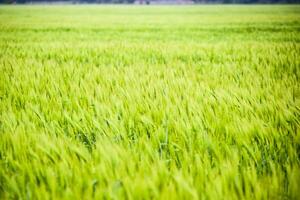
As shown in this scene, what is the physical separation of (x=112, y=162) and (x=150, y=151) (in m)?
0.17

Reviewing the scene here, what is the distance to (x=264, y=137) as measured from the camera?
1.42 meters

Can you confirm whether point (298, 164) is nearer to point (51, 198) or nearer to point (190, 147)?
point (190, 147)

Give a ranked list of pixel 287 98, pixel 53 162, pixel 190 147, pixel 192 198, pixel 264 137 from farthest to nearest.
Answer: pixel 287 98, pixel 264 137, pixel 190 147, pixel 53 162, pixel 192 198

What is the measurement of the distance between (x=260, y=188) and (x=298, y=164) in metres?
0.40

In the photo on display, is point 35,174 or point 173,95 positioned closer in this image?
point 35,174

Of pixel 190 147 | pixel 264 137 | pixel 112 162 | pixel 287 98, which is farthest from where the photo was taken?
pixel 287 98

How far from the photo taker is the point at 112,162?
1.06 metres

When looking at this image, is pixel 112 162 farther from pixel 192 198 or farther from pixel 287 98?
pixel 287 98

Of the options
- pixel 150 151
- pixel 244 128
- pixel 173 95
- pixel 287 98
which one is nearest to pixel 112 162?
pixel 150 151

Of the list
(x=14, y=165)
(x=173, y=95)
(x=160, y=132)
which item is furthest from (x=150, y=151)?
(x=173, y=95)

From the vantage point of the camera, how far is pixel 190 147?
1.30 m

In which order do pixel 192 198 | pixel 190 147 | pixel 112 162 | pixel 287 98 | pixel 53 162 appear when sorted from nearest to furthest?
1. pixel 192 198
2. pixel 112 162
3. pixel 53 162
4. pixel 190 147
5. pixel 287 98

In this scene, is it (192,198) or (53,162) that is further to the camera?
(53,162)

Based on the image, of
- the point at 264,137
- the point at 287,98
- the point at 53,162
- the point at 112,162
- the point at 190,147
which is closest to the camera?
the point at 112,162
